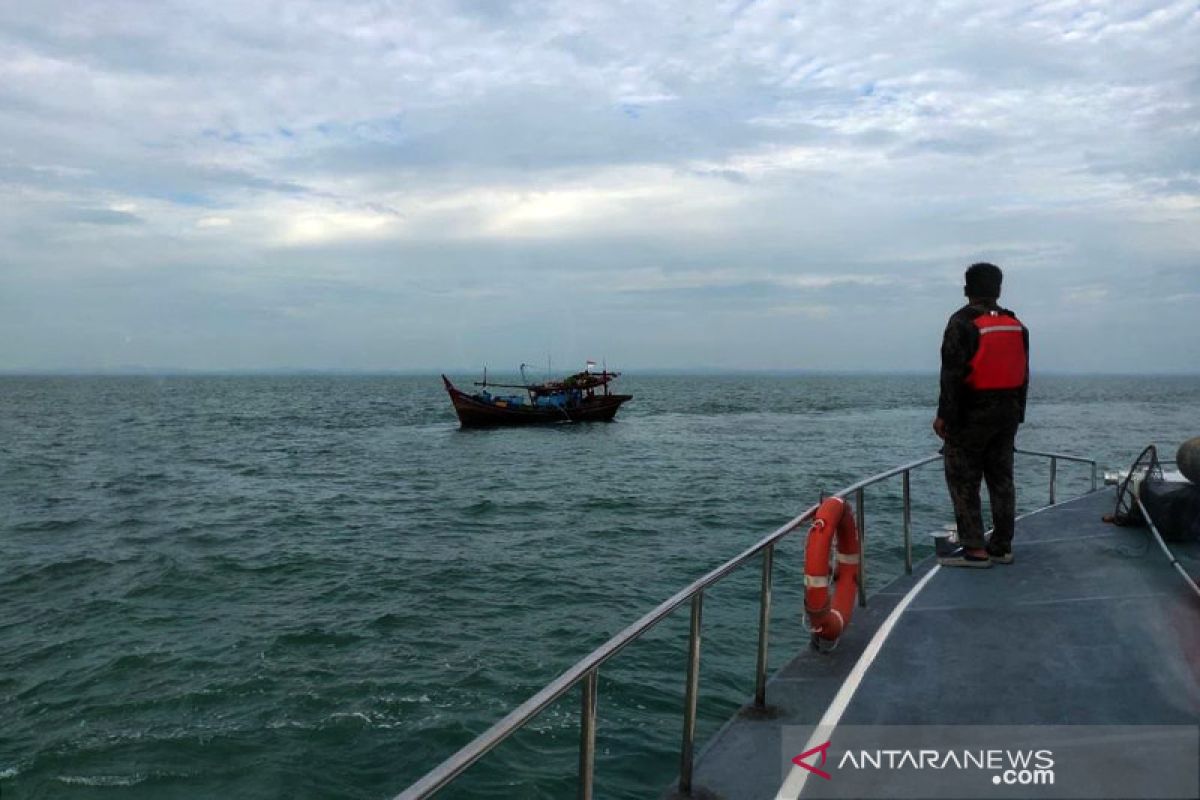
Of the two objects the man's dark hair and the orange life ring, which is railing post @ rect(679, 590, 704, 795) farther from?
the man's dark hair

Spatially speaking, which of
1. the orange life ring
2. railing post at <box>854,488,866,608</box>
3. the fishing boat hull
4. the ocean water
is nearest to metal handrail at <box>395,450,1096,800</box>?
the orange life ring

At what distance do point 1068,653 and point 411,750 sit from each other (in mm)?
6263

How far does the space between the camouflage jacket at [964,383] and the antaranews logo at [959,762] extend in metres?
2.71

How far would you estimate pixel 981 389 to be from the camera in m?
5.53

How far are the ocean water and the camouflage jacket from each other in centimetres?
430

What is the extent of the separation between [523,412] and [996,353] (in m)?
52.0

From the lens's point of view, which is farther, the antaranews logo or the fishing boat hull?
the fishing boat hull

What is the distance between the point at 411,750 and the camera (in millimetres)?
8266

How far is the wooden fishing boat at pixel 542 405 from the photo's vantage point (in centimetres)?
5469

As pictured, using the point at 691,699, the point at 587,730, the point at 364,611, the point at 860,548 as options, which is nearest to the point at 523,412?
the point at 364,611

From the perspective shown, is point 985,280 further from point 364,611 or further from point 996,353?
point 364,611

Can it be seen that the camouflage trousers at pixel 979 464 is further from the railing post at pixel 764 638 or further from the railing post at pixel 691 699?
the railing post at pixel 691 699

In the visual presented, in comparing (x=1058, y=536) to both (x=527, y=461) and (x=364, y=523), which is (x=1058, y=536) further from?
(x=527, y=461)

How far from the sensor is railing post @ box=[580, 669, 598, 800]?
8.39 ft
